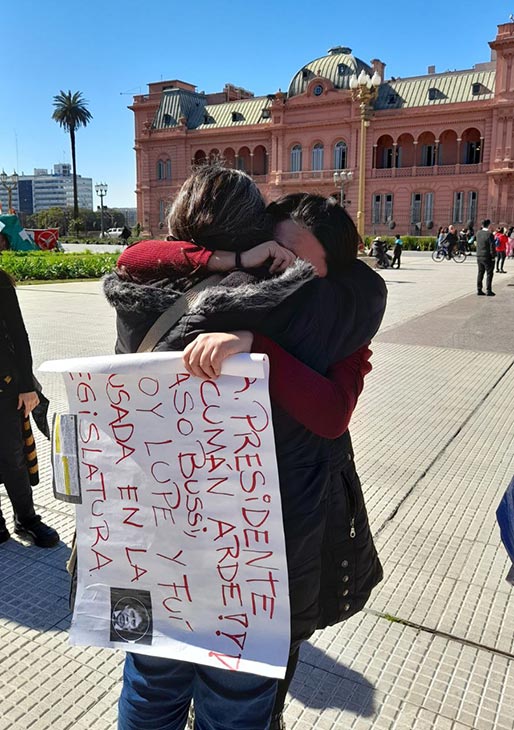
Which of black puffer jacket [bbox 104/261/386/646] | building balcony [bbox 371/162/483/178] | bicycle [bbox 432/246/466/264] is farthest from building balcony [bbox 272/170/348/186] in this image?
black puffer jacket [bbox 104/261/386/646]

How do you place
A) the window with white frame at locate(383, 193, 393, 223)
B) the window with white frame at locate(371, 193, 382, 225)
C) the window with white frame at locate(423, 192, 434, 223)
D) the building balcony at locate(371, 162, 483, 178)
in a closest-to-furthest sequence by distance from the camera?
the building balcony at locate(371, 162, 483, 178), the window with white frame at locate(423, 192, 434, 223), the window with white frame at locate(383, 193, 393, 223), the window with white frame at locate(371, 193, 382, 225)

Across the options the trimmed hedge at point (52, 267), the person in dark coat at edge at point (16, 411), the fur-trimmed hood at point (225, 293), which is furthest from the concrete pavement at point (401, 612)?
the trimmed hedge at point (52, 267)

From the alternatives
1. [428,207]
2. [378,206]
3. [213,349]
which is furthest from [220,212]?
[378,206]

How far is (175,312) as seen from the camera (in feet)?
4.89

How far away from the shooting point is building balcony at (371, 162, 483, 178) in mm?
46250

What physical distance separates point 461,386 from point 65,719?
5.47 m

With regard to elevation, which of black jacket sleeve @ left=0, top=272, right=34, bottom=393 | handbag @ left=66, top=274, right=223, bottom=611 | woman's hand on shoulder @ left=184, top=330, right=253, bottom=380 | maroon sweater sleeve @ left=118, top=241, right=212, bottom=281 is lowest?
black jacket sleeve @ left=0, top=272, right=34, bottom=393

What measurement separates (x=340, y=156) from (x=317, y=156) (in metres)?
1.93

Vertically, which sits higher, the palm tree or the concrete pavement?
the palm tree

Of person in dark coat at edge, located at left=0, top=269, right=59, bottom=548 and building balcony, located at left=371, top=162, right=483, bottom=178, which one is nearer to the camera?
person in dark coat at edge, located at left=0, top=269, right=59, bottom=548

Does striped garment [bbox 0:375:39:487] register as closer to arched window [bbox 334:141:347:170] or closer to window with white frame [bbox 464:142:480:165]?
window with white frame [bbox 464:142:480:165]

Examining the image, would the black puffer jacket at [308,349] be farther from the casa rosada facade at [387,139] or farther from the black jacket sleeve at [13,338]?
the casa rosada facade at [387,139]

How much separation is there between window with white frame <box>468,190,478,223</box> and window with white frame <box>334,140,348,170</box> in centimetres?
1003

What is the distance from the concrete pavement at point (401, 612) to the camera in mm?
2312
